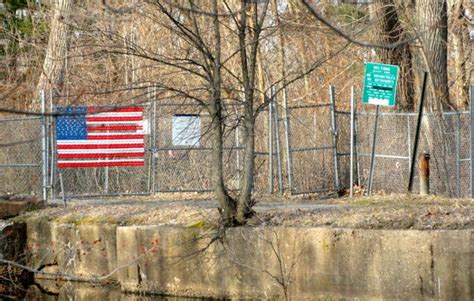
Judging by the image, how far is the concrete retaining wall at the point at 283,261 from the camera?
11664 mm

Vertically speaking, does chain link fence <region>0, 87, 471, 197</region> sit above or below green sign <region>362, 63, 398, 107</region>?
below

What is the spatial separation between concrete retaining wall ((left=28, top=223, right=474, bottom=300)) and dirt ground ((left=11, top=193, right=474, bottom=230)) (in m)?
0.28

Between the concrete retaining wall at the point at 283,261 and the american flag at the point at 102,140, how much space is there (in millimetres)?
3137

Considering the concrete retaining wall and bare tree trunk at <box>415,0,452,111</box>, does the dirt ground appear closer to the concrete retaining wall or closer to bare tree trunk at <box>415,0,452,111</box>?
the concrete retaining wall

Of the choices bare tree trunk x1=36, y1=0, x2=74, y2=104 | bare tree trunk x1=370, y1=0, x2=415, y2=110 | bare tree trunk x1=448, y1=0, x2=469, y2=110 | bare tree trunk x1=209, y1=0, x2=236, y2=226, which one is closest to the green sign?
bare tree trunk x1=370, y1=0, x2=415, y2=110

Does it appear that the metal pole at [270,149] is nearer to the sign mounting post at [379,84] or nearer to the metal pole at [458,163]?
the sign mounting post at [379,84]

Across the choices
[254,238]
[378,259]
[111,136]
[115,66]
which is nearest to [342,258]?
[378,259]

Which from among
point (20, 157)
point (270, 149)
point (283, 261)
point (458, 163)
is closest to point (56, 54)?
point (20, 157)

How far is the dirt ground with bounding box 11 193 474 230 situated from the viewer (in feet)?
40.6

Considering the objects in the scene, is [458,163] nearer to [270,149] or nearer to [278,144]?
[278,144]

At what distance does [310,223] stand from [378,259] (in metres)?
1.25

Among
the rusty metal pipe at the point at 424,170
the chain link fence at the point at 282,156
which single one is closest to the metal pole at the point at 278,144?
the chain link fence at the point at 282,156

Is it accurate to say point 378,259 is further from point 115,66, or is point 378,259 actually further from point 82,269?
point 115,66

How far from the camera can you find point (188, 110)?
20484 mm
